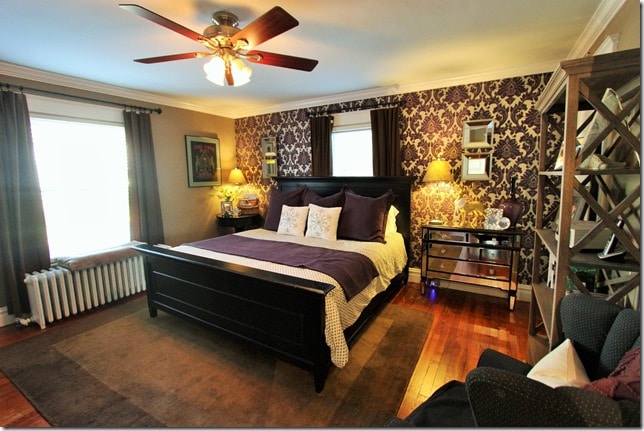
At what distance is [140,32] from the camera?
6.91ft

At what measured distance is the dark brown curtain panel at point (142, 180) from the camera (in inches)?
140

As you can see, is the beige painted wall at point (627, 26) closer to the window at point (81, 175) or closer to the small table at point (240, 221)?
the small table at point (240, 221)

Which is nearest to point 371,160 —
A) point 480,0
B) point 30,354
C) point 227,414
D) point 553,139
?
point 553,139

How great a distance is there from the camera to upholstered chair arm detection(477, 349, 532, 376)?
1.26 m

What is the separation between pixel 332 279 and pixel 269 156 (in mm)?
3056

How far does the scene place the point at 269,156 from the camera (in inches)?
182

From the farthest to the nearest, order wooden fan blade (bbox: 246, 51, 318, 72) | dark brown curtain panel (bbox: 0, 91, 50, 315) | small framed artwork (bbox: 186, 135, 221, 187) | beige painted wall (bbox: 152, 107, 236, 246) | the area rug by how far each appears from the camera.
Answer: small framed artwork (bbox: 186, 135, 221, 187)
beige painted wall (bbox: 152, 107, 236, 246)
dark brown curtain panel (bbox: 0, 91, 50, 315)
wooden fan blade (bbox: 246, 51, 318, 72)
the area rug

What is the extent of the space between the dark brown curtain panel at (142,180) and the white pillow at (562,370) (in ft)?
13.3

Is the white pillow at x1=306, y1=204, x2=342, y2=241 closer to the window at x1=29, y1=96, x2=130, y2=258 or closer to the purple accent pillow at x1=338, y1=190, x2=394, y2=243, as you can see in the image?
the purple accent pillow at x1=338, y1=190, x2=394, y2=243

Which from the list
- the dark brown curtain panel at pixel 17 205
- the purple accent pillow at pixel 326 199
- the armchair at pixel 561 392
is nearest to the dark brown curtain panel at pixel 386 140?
the purple accent pillow at pixel 326 199

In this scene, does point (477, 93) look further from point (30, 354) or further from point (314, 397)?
point (30, 354)

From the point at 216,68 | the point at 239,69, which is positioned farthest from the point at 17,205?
the point at 239,69

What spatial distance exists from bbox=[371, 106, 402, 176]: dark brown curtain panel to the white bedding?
0.84 m

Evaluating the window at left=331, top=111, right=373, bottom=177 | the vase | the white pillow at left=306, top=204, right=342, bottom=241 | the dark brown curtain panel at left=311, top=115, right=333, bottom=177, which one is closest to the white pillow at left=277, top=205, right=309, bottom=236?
the white pillow at left=306, top=204, right=342, bottom=241
